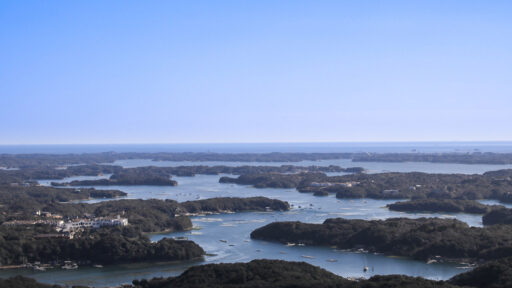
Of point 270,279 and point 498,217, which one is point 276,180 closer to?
point 498,217

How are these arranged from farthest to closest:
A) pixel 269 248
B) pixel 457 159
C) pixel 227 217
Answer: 1. pixel 457 159
2. pixel 227 217
3. pixel 269 248

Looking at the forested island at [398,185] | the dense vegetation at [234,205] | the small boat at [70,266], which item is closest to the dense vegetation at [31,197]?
the dense vegetation at [234,205]

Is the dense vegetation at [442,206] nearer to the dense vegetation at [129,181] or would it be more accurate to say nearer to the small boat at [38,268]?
Answer: the small boat at [38,268]

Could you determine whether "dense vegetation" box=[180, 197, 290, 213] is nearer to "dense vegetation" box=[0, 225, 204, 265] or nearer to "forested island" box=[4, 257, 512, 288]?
"dense vegetation" box=[0, 225, 204, 265]

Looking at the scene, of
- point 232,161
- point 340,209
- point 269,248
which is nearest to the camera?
point 269,248

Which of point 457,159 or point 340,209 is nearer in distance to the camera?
point 340,209

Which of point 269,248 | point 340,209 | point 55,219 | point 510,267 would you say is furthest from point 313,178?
point 510,267

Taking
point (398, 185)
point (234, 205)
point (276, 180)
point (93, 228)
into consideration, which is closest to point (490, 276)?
point (93, 228)

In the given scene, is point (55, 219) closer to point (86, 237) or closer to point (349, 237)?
point (86, 237)
